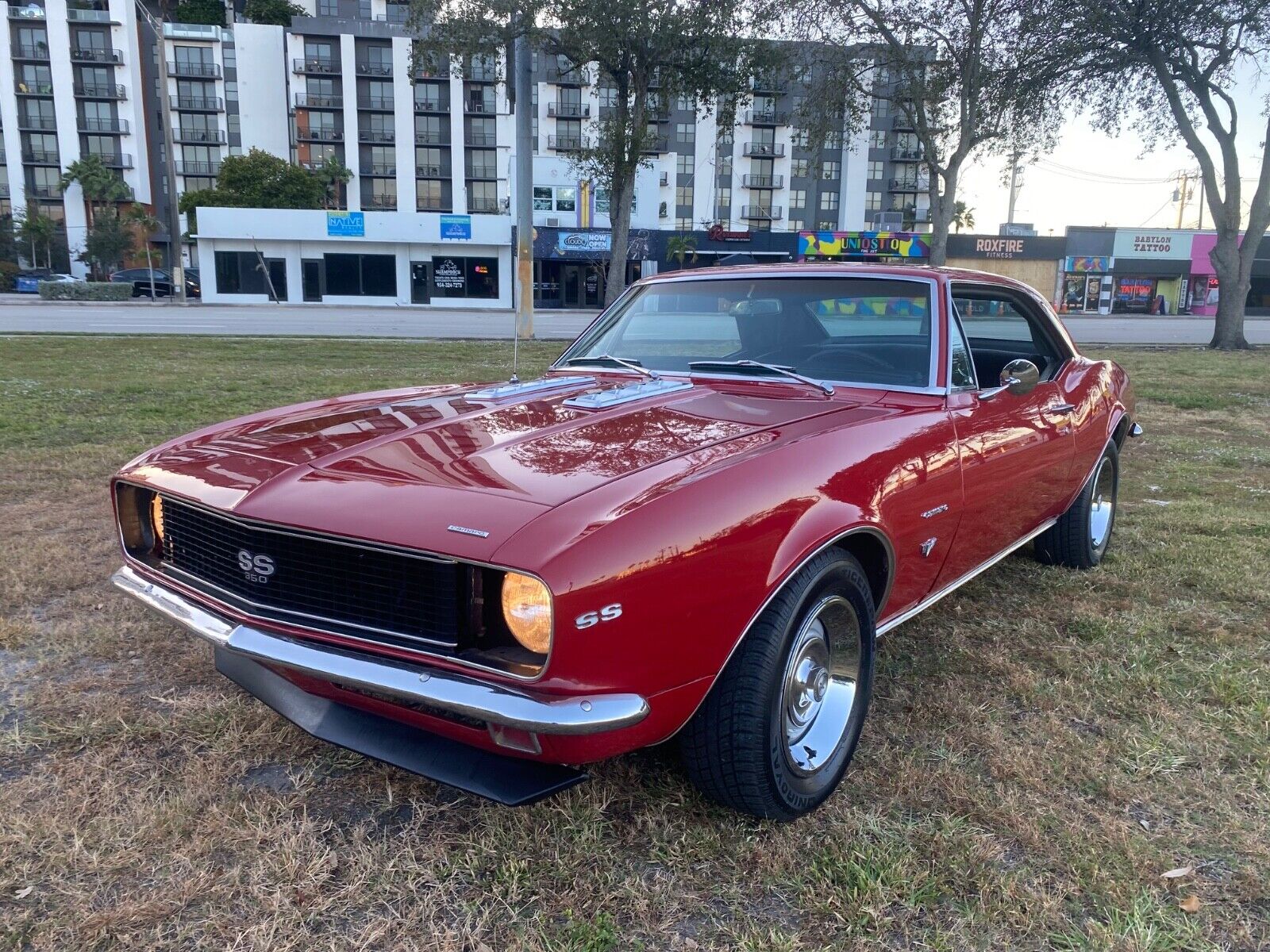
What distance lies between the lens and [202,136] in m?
68.8

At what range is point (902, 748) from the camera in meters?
2.75

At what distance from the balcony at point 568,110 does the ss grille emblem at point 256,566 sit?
212 ft

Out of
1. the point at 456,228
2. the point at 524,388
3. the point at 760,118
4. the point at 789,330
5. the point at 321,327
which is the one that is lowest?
the point at 321,327

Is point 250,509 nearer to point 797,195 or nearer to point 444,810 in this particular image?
point 444,810

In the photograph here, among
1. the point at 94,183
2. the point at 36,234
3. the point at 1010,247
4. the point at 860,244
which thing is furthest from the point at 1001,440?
the point at 94,183

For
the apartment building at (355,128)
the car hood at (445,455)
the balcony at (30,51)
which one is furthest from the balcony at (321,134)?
the car hood at (445,455)

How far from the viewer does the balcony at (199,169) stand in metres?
68.8

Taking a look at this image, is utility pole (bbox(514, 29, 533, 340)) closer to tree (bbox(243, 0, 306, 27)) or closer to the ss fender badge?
the ss fender badge

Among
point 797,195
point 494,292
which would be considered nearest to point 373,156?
point 494,292

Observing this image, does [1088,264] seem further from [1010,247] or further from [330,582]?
[330,582]

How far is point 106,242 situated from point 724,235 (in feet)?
132

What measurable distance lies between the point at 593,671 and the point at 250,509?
93 centimetres

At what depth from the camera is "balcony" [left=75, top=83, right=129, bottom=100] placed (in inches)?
2657

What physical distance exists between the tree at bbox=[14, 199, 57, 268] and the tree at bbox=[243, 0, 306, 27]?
68.6 feet
